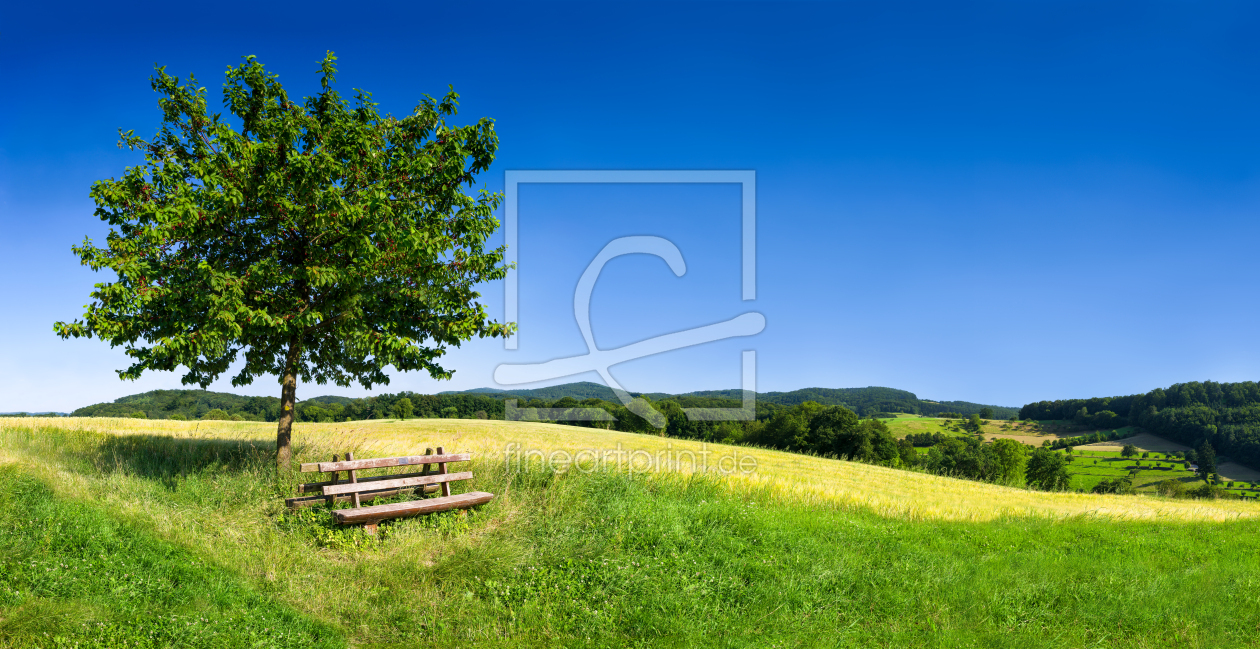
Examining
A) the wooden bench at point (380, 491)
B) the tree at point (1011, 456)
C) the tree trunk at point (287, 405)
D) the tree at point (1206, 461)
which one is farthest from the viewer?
the tree at point (1206, 461)

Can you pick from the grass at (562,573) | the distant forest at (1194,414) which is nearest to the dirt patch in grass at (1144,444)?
the distant forest at (1194,414)

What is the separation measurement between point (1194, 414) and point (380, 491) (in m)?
130

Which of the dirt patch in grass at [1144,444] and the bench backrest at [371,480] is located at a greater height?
the bench backrest at [371,480]

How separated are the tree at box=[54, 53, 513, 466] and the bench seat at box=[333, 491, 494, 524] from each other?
9.35 ft

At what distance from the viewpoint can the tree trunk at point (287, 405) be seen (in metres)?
11.3

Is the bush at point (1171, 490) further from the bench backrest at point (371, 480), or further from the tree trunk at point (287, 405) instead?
the tree trunk at point (287, 405)

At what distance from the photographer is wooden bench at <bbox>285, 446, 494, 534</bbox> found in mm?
8656

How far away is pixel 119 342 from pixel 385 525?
543cm

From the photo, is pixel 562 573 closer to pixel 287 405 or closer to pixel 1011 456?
pixel 287 405

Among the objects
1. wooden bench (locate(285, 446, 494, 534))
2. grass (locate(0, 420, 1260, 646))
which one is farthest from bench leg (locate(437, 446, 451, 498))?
grass (locate(0, 420, 1260, 646))

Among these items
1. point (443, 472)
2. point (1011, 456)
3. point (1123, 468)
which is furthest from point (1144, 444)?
point (443, 472)

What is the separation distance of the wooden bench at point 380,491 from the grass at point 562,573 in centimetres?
26

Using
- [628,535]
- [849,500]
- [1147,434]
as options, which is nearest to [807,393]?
[1147,434]

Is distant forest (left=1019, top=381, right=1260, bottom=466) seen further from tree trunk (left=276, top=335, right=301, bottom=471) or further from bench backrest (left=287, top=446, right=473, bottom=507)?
tree trunk (left=276, top=335, right=301, bottom=471)
